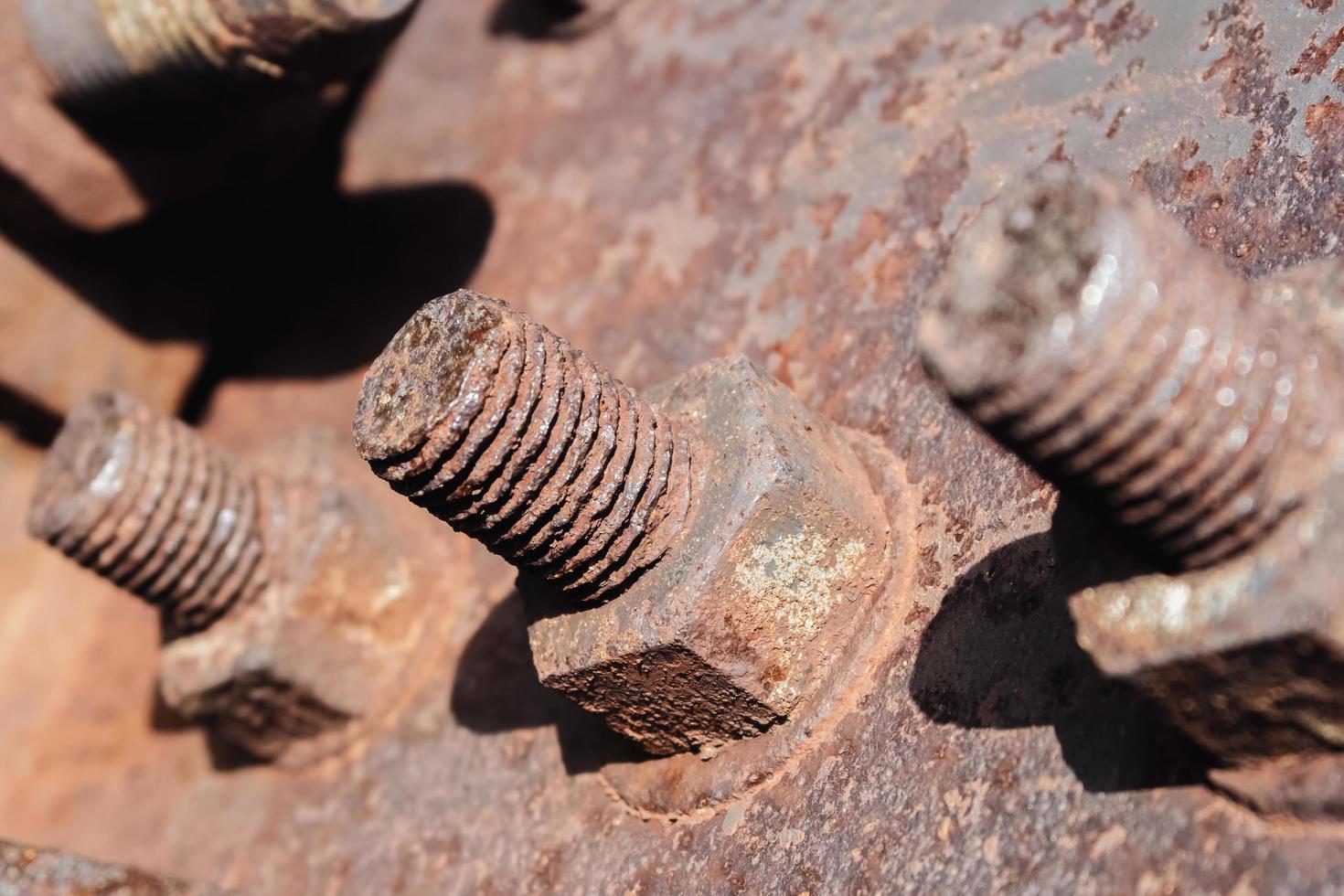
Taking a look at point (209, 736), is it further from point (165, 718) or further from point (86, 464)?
point (86, 464)

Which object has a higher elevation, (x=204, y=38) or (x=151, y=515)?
(x=204, y=38)

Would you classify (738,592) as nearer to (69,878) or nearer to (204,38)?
(69,878)

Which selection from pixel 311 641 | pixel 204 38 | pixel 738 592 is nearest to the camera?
pixel 738 592

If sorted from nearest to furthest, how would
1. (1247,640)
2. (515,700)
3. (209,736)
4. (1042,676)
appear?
(1247,640) → (1042,676) → (515,700) → (209,736)

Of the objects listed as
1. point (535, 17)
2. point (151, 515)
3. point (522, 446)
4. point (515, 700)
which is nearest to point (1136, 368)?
point (522, 446)

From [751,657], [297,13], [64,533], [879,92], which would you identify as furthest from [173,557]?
[879,92]

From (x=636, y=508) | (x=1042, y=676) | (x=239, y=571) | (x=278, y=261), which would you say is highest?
(x=1042, y=676)

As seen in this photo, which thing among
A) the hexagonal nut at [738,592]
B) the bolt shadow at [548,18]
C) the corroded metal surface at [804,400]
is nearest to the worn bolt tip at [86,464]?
the corroded metal surface at [804,400]

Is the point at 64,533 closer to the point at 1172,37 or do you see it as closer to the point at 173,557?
the point at 173,557

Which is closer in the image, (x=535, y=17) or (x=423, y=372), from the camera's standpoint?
(x=423, y=372)
